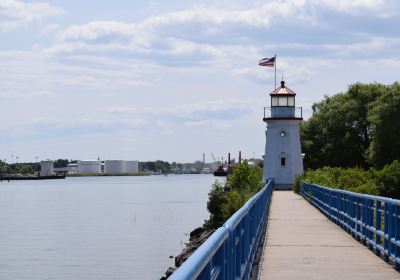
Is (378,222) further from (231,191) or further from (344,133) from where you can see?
(344,133)

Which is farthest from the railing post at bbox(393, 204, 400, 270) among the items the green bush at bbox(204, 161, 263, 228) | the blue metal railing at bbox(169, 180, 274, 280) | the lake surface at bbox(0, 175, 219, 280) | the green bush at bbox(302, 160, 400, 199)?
the green bush at bbox(302, 160, 400, 199)

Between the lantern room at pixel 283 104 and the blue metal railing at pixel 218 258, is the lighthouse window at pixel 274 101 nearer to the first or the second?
the lantern room at pixel 283 104

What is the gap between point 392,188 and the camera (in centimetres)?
5772

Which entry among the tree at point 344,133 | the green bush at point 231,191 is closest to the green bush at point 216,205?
the green bush at point 231,191

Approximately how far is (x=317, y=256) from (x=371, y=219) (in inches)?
81.8

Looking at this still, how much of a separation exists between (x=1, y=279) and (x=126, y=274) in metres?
6.05

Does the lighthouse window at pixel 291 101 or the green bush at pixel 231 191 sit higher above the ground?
the lighthouse window at pixel 291 101

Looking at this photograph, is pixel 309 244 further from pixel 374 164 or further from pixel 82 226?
pixel 374 164

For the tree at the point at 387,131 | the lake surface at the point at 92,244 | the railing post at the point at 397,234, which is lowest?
the lake surface at the point at 92,244

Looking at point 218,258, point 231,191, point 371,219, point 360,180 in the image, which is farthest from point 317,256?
point 360,180

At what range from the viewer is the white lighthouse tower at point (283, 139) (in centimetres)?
6369

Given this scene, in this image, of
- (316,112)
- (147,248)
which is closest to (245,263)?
(147,248)

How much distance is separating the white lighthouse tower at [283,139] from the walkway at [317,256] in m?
37.7

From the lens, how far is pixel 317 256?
54.5 ft
